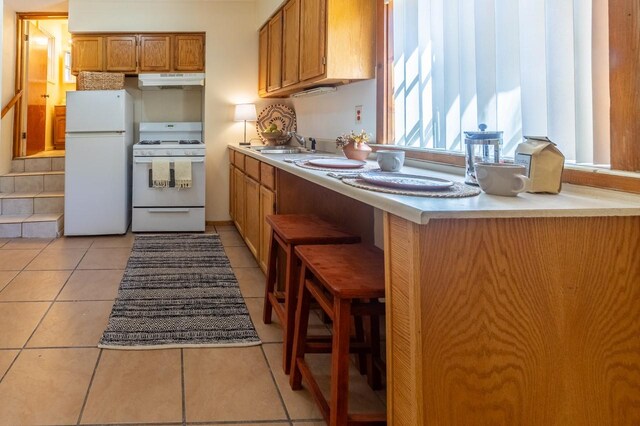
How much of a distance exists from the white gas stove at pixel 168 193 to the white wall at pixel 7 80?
1.72 meters

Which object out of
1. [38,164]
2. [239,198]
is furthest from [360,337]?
[38,164]

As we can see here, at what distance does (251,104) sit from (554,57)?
397 centimetres

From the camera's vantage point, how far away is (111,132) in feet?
15.2

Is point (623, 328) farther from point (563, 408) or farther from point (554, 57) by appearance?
point (554, 57)

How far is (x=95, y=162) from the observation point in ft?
15.1

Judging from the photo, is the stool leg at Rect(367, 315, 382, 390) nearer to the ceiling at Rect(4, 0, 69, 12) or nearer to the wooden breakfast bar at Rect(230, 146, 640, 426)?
the wooden breakfast bar at Rect(230, 146, 640, 426)

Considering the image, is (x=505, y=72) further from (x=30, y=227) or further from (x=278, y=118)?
(x=30, y=227)

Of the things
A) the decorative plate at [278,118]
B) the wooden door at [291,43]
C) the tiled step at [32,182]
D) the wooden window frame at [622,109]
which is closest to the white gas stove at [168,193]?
the decorative plate at [278,118]

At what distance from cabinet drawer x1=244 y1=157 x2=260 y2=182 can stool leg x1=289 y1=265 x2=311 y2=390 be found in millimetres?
1749

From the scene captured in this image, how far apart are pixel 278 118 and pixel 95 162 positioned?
75.7 inches

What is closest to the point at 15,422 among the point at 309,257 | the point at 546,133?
the point at 309,257

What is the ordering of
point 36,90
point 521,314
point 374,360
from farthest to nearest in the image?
1. point 36,90
2. point 374,360
3. point 521,314

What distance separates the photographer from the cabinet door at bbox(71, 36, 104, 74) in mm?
4992

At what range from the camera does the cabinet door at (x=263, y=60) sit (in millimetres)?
4695
